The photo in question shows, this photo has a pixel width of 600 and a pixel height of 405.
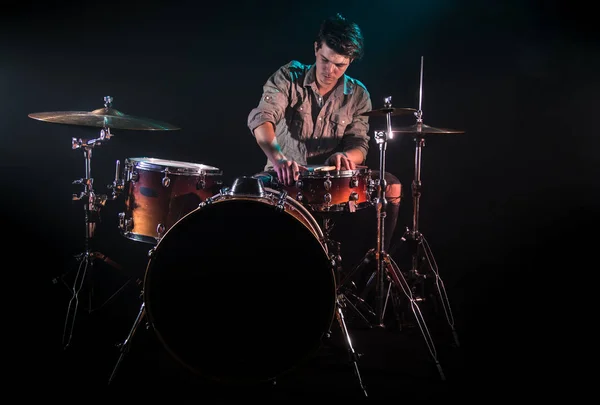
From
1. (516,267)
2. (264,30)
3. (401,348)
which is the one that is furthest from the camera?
(516,267)

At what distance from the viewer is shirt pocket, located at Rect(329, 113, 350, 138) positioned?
3.34 meters

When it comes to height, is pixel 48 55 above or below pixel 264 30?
below

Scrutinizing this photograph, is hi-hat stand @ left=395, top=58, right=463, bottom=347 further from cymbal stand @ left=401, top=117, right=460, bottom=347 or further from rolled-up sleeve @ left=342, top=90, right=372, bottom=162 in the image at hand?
rolled-up sleeve @ left=342, top=90, right=372, bottom=162

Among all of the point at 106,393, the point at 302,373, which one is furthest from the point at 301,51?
the point at 106,393

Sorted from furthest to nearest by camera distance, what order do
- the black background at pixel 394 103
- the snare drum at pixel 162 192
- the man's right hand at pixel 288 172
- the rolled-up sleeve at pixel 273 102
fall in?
the black background at pixel 394 103 → the rolled-up sleeve at pixel 273 102 → the snare drum at pixel 162 192 → the man's right hand at pixel 288 172

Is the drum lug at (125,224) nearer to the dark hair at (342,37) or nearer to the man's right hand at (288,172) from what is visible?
the man's right hand at (288,172)

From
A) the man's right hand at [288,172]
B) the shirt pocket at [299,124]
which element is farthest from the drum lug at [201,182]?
the shirt pocket at [299,124]

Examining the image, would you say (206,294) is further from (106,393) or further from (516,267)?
A: (516,267)

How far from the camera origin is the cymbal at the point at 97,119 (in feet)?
8.40

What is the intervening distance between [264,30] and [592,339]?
123 inches

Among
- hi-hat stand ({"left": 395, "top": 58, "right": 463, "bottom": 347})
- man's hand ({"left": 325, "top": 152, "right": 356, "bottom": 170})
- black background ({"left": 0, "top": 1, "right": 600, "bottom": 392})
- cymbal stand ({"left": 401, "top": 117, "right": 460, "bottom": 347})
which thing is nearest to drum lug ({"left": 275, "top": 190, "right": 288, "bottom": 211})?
man's hand ({"left": 325, "top": 152, "right": 356, "bottom": 170})

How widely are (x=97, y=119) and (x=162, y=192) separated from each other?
1.96 feet

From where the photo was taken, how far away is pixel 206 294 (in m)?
1.97

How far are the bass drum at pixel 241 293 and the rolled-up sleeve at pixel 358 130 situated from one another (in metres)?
1.51
